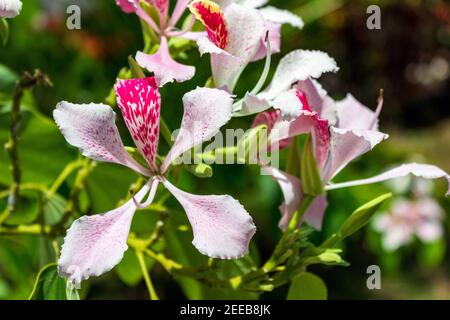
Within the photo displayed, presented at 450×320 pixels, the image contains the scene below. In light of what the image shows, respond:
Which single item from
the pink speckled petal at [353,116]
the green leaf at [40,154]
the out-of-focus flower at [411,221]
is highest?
the pink speckled petal at [353,116]

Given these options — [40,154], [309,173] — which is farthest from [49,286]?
[40,154]

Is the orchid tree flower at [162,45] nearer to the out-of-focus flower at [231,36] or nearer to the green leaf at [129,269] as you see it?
the out-of-focus flower at [231,36]

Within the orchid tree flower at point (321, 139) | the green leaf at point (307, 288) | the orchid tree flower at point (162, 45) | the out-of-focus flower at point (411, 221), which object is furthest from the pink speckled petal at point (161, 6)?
the out-of-focus flower at point (411, 221)

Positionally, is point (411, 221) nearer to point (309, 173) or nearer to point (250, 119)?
point (250, 119)

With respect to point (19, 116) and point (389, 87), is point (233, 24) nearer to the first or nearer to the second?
point (19, 116)

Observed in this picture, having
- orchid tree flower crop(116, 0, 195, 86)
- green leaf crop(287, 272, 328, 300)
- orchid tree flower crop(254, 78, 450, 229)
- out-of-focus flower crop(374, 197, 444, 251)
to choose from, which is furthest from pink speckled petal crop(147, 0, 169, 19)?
out-of-focus flower crop(374, 197, 444, 251)

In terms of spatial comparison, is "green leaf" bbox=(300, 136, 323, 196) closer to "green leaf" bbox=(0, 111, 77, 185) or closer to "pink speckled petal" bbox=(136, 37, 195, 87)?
"pink speckled petal" bbox=(136, 37, 195, 87)
